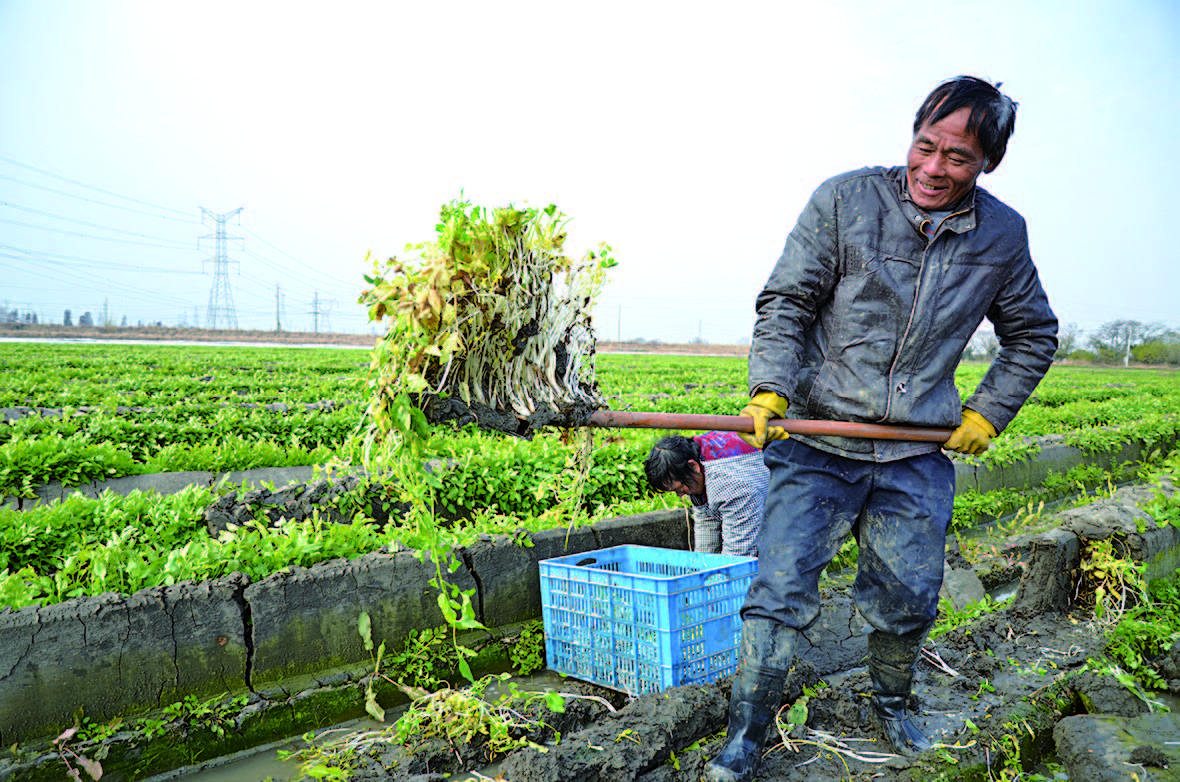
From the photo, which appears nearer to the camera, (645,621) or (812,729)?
(812,729)

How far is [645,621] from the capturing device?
3.25 meters

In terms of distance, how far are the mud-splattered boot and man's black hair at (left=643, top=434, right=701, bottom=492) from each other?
1.65m

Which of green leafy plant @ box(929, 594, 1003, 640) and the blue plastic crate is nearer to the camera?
the blue plastic crate

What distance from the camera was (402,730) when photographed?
2.85 m

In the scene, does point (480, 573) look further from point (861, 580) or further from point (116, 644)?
point (861, 580)

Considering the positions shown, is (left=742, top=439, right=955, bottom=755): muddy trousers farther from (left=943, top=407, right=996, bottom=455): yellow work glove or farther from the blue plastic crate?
the blue plastic crate

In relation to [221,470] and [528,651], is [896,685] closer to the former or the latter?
[528,651]

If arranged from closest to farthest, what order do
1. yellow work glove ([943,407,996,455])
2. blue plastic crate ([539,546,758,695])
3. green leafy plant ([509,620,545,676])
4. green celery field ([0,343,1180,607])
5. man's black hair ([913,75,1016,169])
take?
man's black hair ([913,75,1016,169]), yellow work glove ([943,407,996,455]), blue plastic crate ([539,546,758,695]), green celery field ([0,343,1180,607]), green leafy plant ([509,620,545,676])

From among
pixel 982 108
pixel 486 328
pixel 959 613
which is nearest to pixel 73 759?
pixel 486 328

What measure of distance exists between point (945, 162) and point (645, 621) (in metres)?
2.11

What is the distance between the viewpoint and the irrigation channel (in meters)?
2.63

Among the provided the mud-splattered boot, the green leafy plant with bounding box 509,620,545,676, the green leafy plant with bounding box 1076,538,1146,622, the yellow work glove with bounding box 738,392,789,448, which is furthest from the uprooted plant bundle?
the green leafy plant with bounding box 1076,538,1146,622

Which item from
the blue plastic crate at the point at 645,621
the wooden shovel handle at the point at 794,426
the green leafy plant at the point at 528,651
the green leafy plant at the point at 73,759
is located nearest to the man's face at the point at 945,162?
the wooden shovel handle at the point at 794,426

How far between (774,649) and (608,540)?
6.63ft
